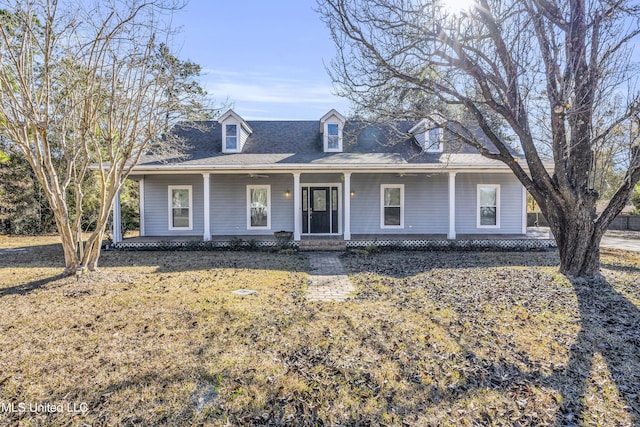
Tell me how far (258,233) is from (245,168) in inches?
113

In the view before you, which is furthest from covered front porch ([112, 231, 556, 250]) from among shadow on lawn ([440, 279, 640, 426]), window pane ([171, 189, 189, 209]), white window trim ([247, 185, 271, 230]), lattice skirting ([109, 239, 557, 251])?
shadow on lawn ([440, 279, 640, 426])

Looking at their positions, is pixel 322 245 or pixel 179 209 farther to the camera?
pixel 179 209

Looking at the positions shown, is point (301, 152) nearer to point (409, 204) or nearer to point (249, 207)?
point (249, 207)

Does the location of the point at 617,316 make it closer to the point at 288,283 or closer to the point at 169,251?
the point at 288,283

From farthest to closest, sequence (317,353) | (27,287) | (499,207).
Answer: (499,207) < (27,287) < (317,353)

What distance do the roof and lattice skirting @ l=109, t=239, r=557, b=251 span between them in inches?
101

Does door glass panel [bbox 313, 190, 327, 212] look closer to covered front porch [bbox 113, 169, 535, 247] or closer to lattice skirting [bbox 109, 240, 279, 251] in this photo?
covered front porch [bbox 113, 169, 535, 247]

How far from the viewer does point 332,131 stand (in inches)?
539

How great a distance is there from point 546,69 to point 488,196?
25.2 feet

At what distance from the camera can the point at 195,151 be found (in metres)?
13.5

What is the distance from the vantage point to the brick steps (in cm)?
1175

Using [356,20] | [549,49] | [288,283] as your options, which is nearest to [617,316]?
[549,49]

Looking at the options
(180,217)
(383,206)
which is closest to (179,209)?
(180,217)

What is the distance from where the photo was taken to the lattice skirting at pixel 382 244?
460 inches
